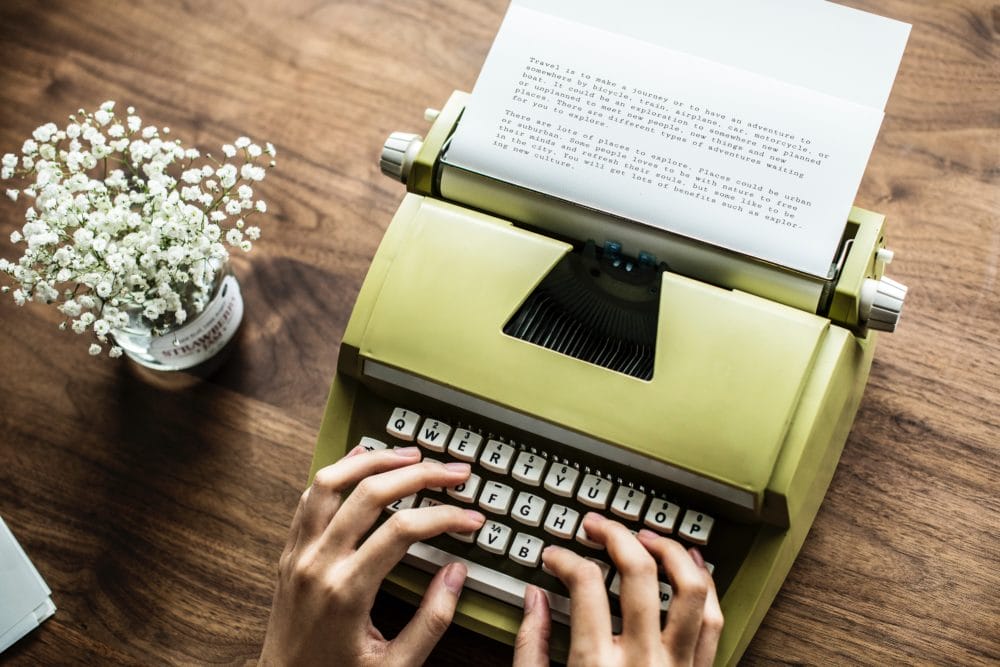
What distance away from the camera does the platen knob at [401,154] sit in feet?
3.44

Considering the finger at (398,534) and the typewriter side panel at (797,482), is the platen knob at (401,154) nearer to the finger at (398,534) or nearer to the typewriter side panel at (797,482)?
the finger at (398,534)

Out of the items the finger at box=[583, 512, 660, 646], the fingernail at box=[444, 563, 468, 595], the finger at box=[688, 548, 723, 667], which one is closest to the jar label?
the fingernail at box=[444, 563, 468, 595]

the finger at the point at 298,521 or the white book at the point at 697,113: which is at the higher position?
the white book at the point at 697,113

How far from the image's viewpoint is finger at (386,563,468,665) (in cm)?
98

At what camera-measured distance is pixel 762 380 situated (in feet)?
3.06

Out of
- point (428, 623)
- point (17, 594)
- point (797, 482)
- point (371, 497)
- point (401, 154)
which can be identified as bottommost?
point (17, 594)

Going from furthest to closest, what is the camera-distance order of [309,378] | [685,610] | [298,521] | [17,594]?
[309,378], [17,594], [298,521], [685,610]

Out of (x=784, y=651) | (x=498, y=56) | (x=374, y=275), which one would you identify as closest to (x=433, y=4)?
(x=498, y=56)

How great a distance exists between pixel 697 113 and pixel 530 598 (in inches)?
21.3

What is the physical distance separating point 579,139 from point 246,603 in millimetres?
701

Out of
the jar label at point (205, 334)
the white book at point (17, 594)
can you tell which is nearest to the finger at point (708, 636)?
the jar label at point (205, 334)

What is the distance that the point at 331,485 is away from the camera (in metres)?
1.00

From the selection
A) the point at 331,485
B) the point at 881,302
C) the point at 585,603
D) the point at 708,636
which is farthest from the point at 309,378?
the point at 881,302

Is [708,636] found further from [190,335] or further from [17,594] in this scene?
[17,594]
